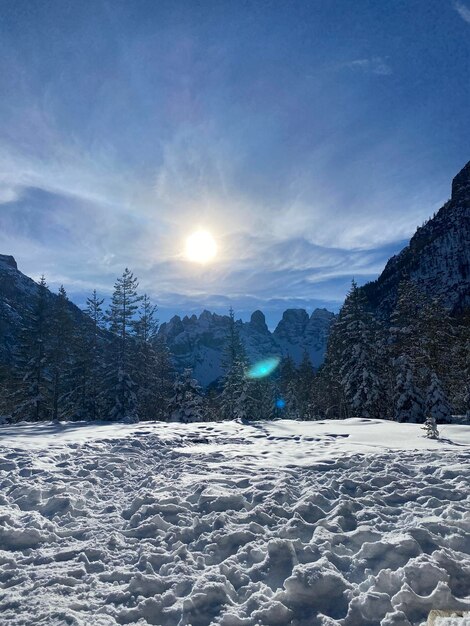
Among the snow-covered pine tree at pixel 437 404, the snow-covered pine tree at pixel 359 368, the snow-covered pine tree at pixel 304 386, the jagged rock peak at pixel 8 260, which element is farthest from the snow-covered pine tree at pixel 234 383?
the jagged rock peak at pixel 8 260

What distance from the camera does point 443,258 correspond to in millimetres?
121875

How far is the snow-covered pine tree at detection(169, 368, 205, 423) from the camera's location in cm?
2903

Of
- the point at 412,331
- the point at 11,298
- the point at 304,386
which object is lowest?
the point at 304,386

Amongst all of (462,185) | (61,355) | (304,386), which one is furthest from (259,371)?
(462,185)

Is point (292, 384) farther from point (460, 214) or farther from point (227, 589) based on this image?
point (460, 214)

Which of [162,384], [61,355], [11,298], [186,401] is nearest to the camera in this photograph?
[186,401]

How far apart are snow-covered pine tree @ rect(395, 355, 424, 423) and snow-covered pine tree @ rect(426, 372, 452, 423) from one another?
2.52 feet

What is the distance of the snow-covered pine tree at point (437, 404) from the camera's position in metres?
22.7

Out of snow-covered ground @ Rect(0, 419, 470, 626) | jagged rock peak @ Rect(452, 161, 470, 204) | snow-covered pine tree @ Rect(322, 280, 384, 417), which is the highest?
jagged rock peak @ Rect(452, 161, 470, 204)

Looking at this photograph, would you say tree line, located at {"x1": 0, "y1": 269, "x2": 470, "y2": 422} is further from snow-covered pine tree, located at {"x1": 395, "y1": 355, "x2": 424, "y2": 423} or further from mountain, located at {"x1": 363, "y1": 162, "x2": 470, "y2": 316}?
mountain, located at {"x1": 363, "y1": 162, "x2": 470, "y2": 316}

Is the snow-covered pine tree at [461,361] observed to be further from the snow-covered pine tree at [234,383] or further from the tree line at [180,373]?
the snow-covered pine tree at [234,383]

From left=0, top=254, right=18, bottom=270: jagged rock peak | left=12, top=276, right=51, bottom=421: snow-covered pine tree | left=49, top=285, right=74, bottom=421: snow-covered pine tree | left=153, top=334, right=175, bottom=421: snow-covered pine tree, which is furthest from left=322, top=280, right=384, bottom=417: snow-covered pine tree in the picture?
left=0, top=254, right=18, bottom=270: jagged rock peak

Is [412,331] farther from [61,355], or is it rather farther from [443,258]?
[443,258]

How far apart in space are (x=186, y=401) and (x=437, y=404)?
17.9 metres
